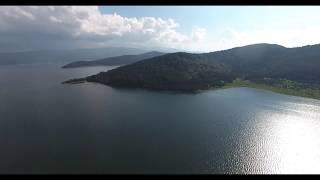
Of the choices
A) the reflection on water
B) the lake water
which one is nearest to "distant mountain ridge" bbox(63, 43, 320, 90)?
the lake water

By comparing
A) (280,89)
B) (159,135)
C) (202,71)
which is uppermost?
(202,71)

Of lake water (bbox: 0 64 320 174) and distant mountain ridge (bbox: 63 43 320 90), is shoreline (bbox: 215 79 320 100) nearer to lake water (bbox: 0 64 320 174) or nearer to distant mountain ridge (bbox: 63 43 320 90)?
distant mountain ridge (bbox: 63 43 320 90)

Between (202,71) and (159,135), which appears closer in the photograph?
(159,135)

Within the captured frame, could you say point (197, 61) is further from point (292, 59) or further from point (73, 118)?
point (73, 118)

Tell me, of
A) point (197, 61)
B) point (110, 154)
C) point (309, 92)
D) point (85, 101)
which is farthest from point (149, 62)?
point (110, 154)

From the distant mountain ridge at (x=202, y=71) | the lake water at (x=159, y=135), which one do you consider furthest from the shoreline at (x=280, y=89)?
the lake water at (x=159, y=135)

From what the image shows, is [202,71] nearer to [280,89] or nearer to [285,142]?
[280,89]

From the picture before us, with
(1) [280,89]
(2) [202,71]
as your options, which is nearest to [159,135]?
(1) [280,89]
